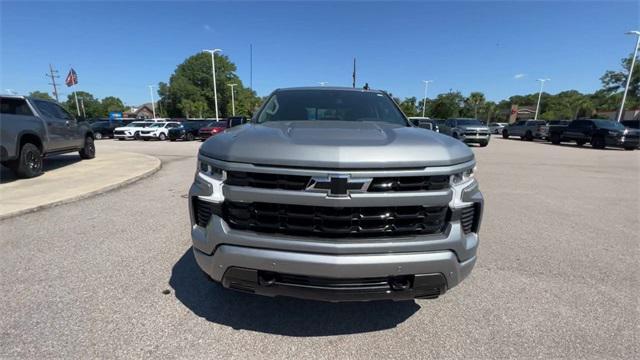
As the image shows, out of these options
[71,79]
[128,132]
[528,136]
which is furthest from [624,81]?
[71,79]

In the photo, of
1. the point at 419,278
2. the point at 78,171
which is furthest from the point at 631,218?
the point at 78,171

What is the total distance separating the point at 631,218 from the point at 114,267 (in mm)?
7298

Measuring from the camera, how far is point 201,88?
83.3 metres

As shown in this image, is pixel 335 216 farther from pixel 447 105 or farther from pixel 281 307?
pixel 447 105

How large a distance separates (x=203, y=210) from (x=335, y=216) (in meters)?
0.87

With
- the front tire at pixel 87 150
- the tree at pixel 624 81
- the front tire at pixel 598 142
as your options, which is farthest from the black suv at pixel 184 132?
the tree at pixel 624 81

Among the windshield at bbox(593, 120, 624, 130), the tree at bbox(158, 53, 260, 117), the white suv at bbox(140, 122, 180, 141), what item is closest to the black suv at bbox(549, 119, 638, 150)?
the windshield at bbox(593, 120, 624, 130)

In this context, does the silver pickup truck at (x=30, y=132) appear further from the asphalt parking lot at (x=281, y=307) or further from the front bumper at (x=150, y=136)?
→ the front bumper at (x=150, y=136)

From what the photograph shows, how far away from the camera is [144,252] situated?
3.63 meters

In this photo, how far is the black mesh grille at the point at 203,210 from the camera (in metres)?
2.05

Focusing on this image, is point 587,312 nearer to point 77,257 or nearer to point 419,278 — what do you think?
point 419,278

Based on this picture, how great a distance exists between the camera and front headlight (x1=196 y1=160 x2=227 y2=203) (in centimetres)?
204

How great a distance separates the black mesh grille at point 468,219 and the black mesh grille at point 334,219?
5.6 inches

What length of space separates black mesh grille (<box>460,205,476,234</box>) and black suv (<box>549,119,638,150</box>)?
74.9ft
